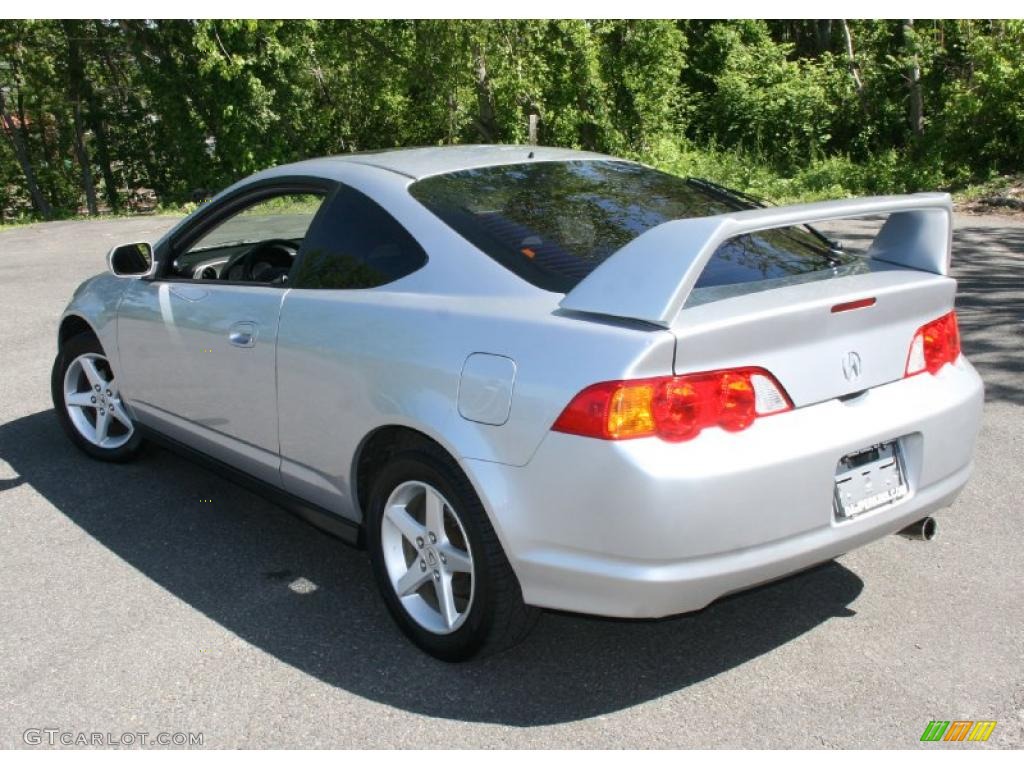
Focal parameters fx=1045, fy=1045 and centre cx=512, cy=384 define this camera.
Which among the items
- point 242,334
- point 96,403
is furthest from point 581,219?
point 96,403

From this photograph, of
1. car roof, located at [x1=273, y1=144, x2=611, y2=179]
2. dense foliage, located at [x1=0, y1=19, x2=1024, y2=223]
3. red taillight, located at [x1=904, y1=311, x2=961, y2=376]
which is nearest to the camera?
red taillight, located at [x1=904, y1=311, x2=961, y2=376]

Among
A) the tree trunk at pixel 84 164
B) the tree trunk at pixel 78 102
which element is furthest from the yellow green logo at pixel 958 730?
the tree trunk at pixel 84 164

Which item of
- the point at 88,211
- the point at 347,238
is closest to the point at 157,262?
the point at 347,238

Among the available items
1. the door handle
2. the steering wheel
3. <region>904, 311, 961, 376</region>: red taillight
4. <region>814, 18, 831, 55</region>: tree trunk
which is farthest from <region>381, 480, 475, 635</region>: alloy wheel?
<region>814, 18, 831, 55</region>: tree trunk

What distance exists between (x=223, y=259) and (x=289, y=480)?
1.58m

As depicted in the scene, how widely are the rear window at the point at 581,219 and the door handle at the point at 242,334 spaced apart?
843mm

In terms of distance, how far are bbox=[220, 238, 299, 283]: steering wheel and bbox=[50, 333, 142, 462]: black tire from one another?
932 mm

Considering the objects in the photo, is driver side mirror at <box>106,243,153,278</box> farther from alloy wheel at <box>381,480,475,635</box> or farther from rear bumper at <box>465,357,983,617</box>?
rear bumper at <box>465,357,983,617</box>

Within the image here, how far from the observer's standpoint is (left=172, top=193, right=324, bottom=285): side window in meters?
4.41

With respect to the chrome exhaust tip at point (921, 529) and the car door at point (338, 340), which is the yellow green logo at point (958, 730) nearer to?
the chrome exhaust tip at point (921, 529)

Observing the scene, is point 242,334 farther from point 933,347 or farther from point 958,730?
point 958,730

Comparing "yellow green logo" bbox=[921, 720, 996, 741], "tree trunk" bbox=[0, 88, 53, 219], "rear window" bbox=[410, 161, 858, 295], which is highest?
"rear window" bbox=[410, 161, 858, 295]

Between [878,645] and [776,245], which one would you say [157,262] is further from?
[878,645]

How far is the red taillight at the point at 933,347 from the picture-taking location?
3.27 m
